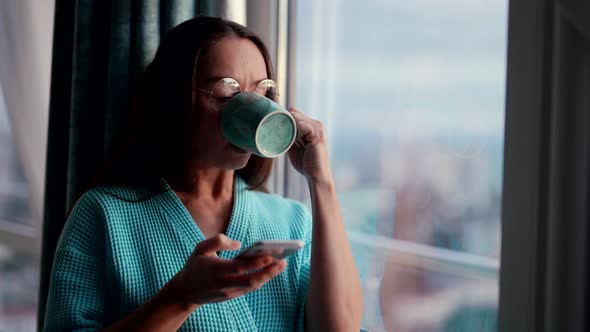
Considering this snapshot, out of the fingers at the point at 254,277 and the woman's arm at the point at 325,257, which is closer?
the fingers at the point at 254,277

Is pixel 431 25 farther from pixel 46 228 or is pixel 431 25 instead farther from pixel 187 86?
pixel 46 228

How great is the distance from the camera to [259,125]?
1007 mm

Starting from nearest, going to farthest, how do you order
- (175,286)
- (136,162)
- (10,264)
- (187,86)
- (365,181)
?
1. (175,286)
2. (187,86)
3. (136,162)
4. (365,181)
5. (10,264)

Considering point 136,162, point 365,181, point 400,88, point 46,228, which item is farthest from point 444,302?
point 46,228

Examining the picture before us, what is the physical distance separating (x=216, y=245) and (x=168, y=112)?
0.37 m

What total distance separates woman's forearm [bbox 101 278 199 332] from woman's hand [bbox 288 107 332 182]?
396 mm

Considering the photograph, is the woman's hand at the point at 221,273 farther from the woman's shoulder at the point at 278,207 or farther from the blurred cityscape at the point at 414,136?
the blurred cityscape at the point at 414,136

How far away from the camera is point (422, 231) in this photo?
140 centimetres

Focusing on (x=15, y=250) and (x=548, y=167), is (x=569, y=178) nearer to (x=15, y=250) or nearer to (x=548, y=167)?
(x=548, y=167)

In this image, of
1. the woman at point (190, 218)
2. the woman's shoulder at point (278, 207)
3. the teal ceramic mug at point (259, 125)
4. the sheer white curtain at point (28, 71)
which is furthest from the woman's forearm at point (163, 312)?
the sheer white curtain at point (28, 71)

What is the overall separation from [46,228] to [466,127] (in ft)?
3.70

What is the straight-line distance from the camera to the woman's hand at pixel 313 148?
1.25 metres

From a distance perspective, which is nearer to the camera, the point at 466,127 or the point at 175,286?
the point at 175,286

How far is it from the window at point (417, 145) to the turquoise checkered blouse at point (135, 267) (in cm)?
29
